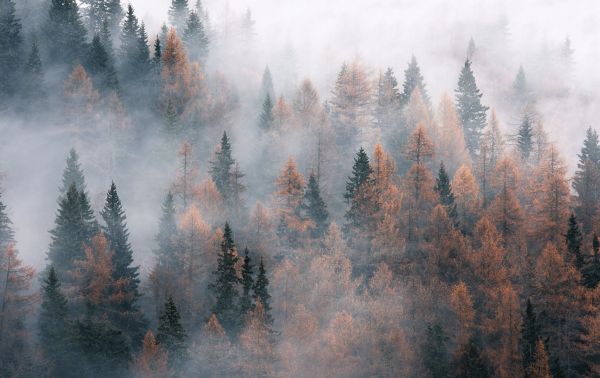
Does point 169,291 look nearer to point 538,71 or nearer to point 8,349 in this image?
point 8,349

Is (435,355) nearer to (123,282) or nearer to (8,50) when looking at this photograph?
(123,282)

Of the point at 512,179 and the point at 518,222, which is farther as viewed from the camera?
the point at 512,179

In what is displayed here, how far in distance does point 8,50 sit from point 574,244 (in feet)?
260

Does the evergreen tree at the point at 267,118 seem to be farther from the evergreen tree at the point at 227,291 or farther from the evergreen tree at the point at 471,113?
the evergreen tree at the point at 471,113

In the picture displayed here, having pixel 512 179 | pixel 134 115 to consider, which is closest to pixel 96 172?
pixel 134 115

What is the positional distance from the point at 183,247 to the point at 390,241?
2070 centimetres

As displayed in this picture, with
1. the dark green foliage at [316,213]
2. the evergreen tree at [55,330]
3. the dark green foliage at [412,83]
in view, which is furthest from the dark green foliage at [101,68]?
the dark green foliage at [412,83]

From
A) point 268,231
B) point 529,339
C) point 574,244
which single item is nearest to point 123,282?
point 268,231

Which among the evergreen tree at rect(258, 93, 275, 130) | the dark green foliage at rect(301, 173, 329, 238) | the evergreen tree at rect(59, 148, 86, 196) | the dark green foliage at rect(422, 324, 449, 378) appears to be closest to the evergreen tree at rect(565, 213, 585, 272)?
the dark green foliage at rect(422, 324, 449, 378)

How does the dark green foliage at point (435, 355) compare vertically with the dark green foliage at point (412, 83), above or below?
below

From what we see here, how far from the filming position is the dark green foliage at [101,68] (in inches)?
3323

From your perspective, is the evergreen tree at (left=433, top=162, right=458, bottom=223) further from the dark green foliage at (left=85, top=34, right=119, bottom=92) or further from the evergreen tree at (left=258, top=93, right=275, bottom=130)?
the dark green foliage at (left=85, top=34, right=119, bottom=92)

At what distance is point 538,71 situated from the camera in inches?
5128

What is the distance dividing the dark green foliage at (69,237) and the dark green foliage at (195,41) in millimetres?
50627
